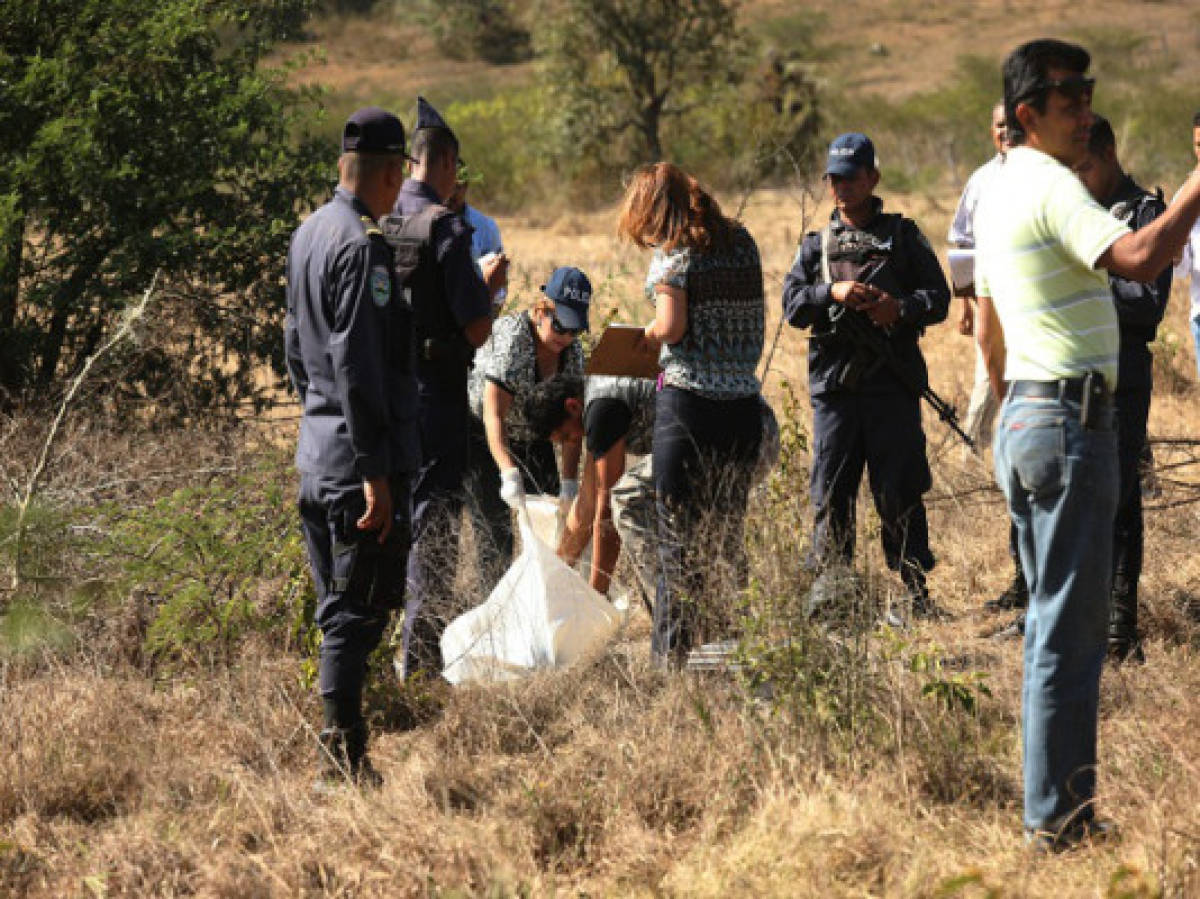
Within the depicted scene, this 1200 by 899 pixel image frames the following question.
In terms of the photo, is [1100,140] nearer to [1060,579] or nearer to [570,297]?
[570,297]

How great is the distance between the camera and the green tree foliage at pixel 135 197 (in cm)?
775

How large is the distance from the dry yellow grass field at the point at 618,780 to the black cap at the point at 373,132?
158 centimetres

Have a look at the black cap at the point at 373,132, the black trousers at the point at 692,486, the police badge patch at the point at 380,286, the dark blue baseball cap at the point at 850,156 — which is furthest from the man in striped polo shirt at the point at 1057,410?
the dark blue baseball cap at the point at 850,156

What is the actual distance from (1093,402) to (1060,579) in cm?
41

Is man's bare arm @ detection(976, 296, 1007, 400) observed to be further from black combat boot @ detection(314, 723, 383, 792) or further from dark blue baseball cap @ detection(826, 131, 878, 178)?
black combat boot @ detection(314, 723, 383, 792)

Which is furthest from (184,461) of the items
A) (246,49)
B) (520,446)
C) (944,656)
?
(944,656)

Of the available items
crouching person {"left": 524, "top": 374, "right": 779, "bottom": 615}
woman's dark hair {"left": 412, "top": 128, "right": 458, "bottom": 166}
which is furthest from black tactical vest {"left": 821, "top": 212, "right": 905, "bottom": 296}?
woman's dark hair {"left": 412, "top": 128, "right": 458, "bottom": 166}

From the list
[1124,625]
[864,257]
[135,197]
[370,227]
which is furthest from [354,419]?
[135,197]

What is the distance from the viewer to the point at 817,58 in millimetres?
52219

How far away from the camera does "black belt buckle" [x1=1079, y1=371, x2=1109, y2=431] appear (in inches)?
133

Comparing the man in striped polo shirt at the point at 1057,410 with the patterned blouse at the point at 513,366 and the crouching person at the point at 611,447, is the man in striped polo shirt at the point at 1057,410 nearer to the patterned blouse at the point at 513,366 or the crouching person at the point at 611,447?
the crouching person at the point at 611,447

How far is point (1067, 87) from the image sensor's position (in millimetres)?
3447

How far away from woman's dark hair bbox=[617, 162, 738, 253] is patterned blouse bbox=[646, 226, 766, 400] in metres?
0.04

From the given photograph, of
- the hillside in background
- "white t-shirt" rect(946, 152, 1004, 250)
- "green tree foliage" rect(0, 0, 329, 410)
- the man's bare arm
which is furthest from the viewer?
the hillside in background
